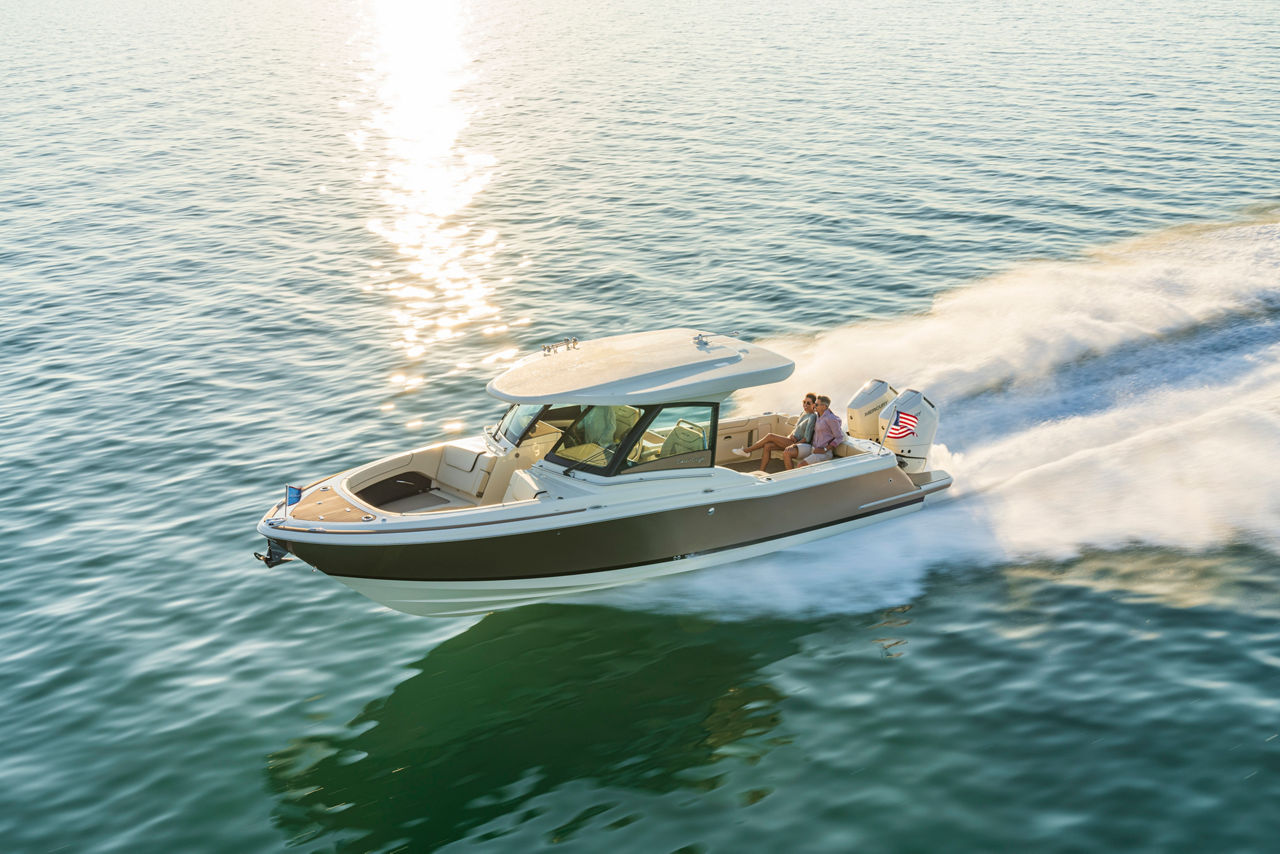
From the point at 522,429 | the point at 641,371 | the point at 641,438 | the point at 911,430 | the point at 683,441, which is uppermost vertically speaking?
the point at 641,371

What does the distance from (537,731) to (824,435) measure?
5384 mm

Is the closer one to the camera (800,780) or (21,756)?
(800,780)

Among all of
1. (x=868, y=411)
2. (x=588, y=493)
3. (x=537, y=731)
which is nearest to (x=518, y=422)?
(x=588, y=493)

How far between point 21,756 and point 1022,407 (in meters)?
13.4

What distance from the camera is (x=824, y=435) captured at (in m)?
13.4

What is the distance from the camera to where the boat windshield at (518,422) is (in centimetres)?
1265

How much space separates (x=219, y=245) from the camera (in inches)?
1094

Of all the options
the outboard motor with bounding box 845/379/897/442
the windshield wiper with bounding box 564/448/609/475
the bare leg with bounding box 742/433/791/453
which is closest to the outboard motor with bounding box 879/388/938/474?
the outboard motor with bounding box 845/379/897/442

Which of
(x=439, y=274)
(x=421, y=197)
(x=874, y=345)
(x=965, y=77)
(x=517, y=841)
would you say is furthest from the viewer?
(x=965, y=77)

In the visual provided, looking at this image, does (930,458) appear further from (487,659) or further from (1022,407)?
(487,659)

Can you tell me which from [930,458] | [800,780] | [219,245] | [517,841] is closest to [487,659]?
[517,841]

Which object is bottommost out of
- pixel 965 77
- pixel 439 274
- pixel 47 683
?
pixel 47 683

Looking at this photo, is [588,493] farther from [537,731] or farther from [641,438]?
[537,731]

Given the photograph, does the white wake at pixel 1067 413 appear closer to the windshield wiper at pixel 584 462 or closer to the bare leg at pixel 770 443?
the bare leg at pixel 770 443
